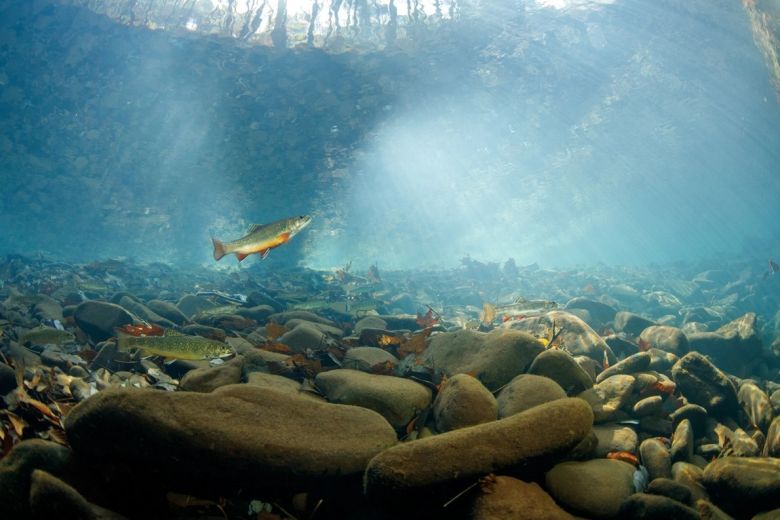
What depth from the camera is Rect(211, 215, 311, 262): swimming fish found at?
588cm

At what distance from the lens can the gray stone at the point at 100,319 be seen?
6516 millimetres

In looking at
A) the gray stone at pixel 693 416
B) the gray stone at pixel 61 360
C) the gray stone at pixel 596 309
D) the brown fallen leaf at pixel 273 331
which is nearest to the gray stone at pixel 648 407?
the gray stone at pixel 693 416

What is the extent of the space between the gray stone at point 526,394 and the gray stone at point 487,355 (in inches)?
19.7

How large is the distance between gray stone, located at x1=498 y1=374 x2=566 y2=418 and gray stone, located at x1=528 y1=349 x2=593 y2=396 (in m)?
0.41

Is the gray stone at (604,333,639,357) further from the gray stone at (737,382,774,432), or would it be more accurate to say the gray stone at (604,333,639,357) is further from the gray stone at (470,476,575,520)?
the gray stone at (470,476,575,520)

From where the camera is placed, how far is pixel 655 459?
3398 millimetres

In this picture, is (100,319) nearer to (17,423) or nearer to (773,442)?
(17,423)

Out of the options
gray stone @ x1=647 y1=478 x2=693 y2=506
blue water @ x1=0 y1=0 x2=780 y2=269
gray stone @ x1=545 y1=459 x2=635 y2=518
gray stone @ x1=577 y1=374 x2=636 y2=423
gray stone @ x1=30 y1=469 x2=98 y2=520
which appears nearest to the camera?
gray stone @ x1=30 y1=469 x2=98 y2=520

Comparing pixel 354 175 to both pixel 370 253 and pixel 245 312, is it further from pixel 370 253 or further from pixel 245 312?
pixel 370 253

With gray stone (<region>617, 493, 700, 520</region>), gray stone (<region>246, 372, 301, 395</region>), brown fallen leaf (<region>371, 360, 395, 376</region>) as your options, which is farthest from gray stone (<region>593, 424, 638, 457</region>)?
gray stone (<region>246, 372, 301, 395</region>)

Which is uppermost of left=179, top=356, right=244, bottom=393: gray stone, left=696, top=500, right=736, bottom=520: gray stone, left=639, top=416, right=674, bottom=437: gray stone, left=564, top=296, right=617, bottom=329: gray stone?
left=179, top=356, right=244, bottom=393: gray stone

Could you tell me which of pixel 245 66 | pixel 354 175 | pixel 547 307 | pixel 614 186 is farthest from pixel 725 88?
pixel 245 66

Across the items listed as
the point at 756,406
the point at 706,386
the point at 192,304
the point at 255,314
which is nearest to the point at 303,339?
the point at 255,314

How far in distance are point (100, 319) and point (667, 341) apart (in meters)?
10.8
